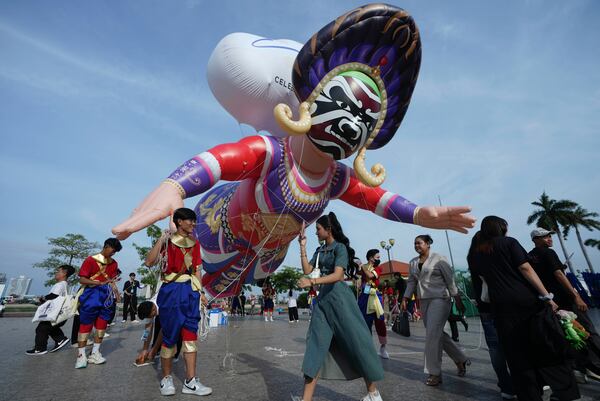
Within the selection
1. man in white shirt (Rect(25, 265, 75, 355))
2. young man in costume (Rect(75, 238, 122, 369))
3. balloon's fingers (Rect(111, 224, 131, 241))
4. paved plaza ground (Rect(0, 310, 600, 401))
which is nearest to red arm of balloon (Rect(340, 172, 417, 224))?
paved plaza ground (Rect(0, 310, 600, 401))

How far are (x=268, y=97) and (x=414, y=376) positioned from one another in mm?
4173

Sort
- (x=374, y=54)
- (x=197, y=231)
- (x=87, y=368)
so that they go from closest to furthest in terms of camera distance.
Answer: (x=87, y=368) < (x=374, y=54) < (x=197, y=231)

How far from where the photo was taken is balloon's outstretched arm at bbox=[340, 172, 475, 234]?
4988mm

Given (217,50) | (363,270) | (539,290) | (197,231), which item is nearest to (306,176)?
(363,270)

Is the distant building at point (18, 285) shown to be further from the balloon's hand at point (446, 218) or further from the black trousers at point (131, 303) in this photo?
the balloon's hand at point (446, 218)

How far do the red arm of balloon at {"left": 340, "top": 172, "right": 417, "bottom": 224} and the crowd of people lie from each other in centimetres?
185

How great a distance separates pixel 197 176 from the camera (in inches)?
159

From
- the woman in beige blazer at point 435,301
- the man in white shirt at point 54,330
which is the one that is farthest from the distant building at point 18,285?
the woman in beige blazer at point 435,301

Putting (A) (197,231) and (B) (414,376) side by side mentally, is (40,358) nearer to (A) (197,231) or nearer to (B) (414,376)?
(A) (197,231)

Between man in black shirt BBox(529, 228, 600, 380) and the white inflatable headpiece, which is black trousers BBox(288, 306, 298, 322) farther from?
man in black shirt BBox(529, 228, 600, 380)

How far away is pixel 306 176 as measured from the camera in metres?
5.07

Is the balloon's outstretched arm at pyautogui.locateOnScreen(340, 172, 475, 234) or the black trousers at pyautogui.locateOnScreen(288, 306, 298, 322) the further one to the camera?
the black trousers at pyautogui.locateOnScreen(288, 306, 298, 322)

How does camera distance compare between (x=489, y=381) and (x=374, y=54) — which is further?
(x=374, y=54)

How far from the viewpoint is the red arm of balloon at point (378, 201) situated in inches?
224
